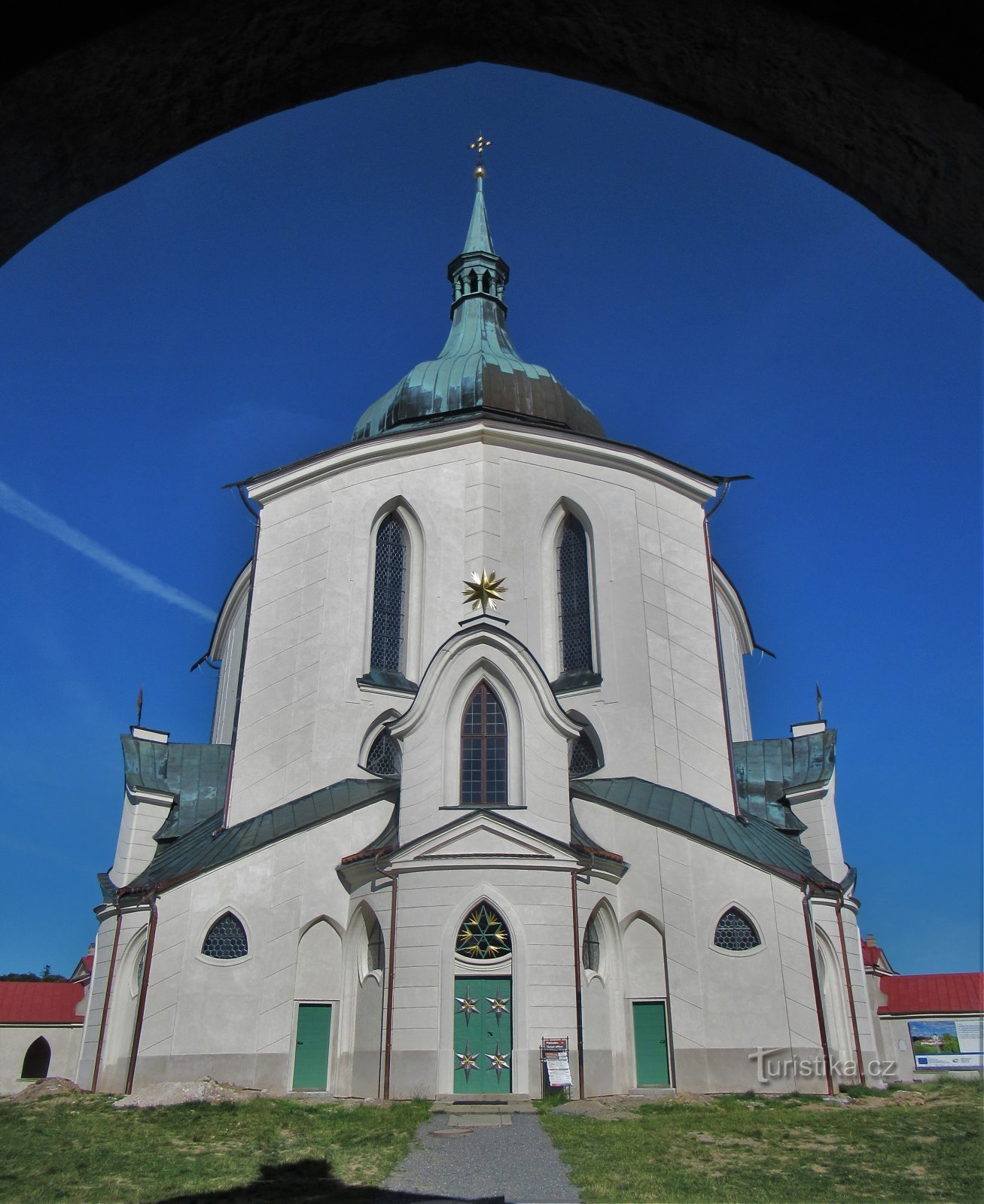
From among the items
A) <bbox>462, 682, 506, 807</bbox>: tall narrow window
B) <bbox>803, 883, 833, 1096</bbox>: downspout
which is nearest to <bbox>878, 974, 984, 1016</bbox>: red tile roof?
<bbox>803, 883, 833, 1096</bbox>: downspout

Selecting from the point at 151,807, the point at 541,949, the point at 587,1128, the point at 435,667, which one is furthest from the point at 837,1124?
the point at 151,807

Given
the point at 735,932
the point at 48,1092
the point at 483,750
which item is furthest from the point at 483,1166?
the point at 48,1092

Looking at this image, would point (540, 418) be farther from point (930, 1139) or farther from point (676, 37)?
point (676, 37)

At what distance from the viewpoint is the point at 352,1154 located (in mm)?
10836

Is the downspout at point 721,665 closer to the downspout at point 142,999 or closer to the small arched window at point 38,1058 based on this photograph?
the downspout at point 142,999

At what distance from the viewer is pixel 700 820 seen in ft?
65.3

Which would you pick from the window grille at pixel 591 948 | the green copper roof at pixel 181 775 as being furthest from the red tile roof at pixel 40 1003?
the window grille at pixel 591 948

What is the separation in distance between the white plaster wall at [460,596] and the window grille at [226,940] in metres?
3.07

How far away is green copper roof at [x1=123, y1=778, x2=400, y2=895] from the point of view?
19203mm

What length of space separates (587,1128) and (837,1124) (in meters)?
3.56

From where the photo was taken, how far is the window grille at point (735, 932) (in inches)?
717

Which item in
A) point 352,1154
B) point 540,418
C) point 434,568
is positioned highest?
point 540,418

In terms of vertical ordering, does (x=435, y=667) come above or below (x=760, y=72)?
above

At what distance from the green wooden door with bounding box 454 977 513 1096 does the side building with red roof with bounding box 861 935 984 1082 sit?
9.99 meters
